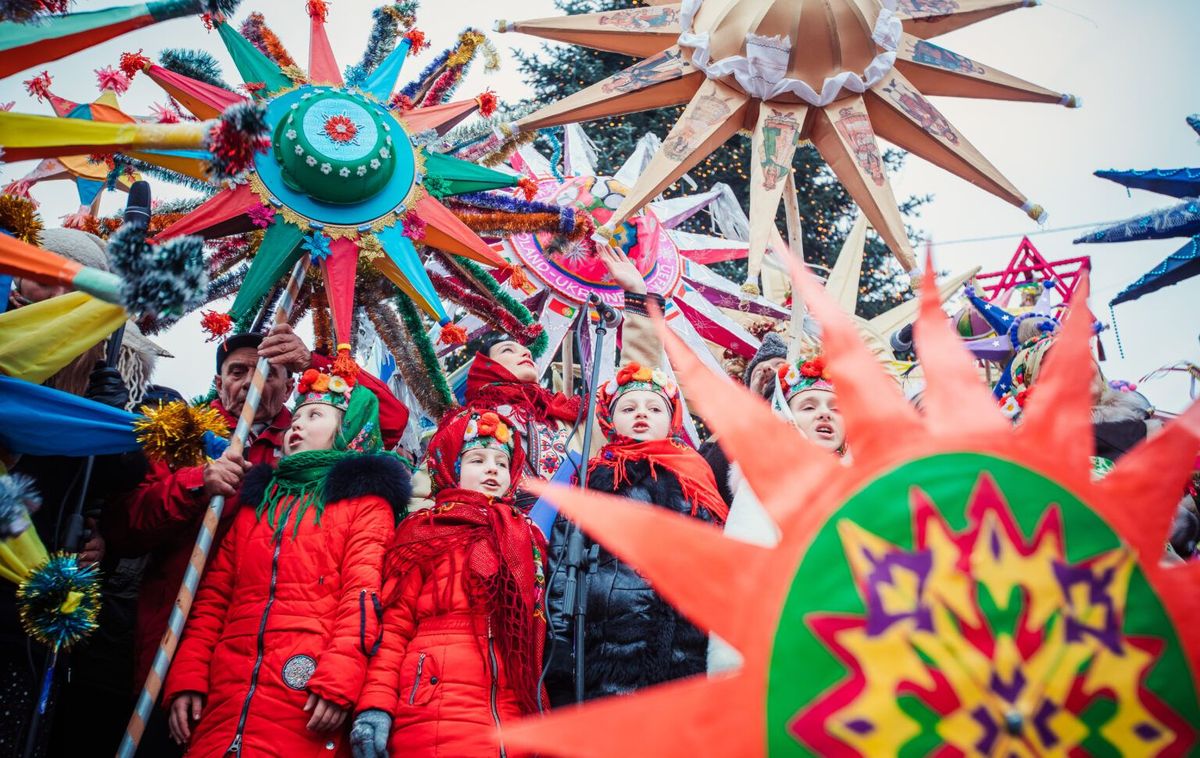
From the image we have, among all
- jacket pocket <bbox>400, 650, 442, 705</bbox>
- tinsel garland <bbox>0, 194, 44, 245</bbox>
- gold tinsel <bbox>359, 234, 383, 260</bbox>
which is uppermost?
gold tinsel <bbox>359, 234, 383, 260</bbox>

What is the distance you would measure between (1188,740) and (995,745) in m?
0.33

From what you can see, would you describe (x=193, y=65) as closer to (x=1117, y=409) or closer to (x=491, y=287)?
(x=491, y=287)

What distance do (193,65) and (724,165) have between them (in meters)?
8.89

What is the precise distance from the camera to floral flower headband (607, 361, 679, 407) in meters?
3.94

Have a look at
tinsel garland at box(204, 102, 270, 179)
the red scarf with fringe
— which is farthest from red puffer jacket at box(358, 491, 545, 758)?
tinsel garland at box(204, 102, 270, 179)

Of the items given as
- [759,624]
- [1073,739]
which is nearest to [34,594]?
[759,624]

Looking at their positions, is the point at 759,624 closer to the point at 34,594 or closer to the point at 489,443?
the point at 34,594

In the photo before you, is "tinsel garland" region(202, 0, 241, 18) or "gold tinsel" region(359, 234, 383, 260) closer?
"tinsel garland" region(202, 0, 241, 18)

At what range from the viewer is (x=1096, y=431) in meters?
3.73

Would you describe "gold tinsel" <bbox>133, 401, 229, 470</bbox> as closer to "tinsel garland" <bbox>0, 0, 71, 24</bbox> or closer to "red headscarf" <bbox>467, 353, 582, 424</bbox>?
"tinsel garland" <bbox>0, 0, 71, 24</bbox>

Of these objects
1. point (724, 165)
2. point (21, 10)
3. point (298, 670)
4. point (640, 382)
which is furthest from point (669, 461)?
point (724, 165)

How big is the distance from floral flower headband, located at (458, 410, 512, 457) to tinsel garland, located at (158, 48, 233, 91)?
203cm

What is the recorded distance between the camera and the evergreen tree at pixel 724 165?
1189 cm

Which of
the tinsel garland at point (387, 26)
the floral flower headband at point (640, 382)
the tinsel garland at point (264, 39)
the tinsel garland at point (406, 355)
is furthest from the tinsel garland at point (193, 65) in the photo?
the floral flower headband at point (640, 382)
